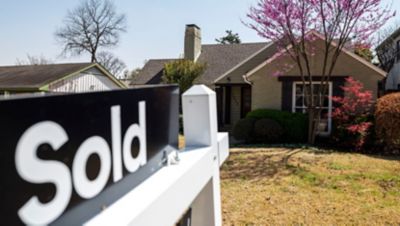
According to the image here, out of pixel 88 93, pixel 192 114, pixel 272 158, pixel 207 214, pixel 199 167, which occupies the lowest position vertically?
pixel 272 158

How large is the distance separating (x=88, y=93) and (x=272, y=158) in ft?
27.4

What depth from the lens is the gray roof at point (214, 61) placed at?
23703 millimetres

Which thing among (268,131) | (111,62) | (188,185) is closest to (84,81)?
(268,131)

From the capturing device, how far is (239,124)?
14016mm

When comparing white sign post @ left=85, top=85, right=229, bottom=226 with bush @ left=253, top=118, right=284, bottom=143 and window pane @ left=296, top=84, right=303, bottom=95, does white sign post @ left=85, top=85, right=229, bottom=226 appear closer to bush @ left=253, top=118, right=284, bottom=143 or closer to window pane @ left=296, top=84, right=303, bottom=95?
bush @ left=253, top=118, right=284, bottom=143

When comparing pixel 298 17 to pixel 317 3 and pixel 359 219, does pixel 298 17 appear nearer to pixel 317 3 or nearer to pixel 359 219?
pixel 317 3

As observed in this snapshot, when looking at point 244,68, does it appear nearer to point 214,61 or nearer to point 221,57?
point 214,61

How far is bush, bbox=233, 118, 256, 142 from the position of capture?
45.1 ft

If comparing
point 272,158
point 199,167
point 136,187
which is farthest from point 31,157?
point 272,158

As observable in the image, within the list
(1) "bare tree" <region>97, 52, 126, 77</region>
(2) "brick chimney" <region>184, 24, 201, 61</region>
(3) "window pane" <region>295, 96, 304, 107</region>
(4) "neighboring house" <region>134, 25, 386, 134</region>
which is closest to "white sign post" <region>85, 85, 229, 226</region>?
(4) "neighboring house" <region>134, 25, 386, 134</region>

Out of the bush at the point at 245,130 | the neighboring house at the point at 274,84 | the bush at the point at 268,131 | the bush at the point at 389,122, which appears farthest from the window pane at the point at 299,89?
the bush at the point at 389,122

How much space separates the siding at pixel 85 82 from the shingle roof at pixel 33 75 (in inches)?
15.1

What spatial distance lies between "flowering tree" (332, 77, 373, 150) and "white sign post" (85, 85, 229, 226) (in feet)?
35.5

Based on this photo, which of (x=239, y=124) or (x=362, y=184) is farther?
(x=239, y=124)
